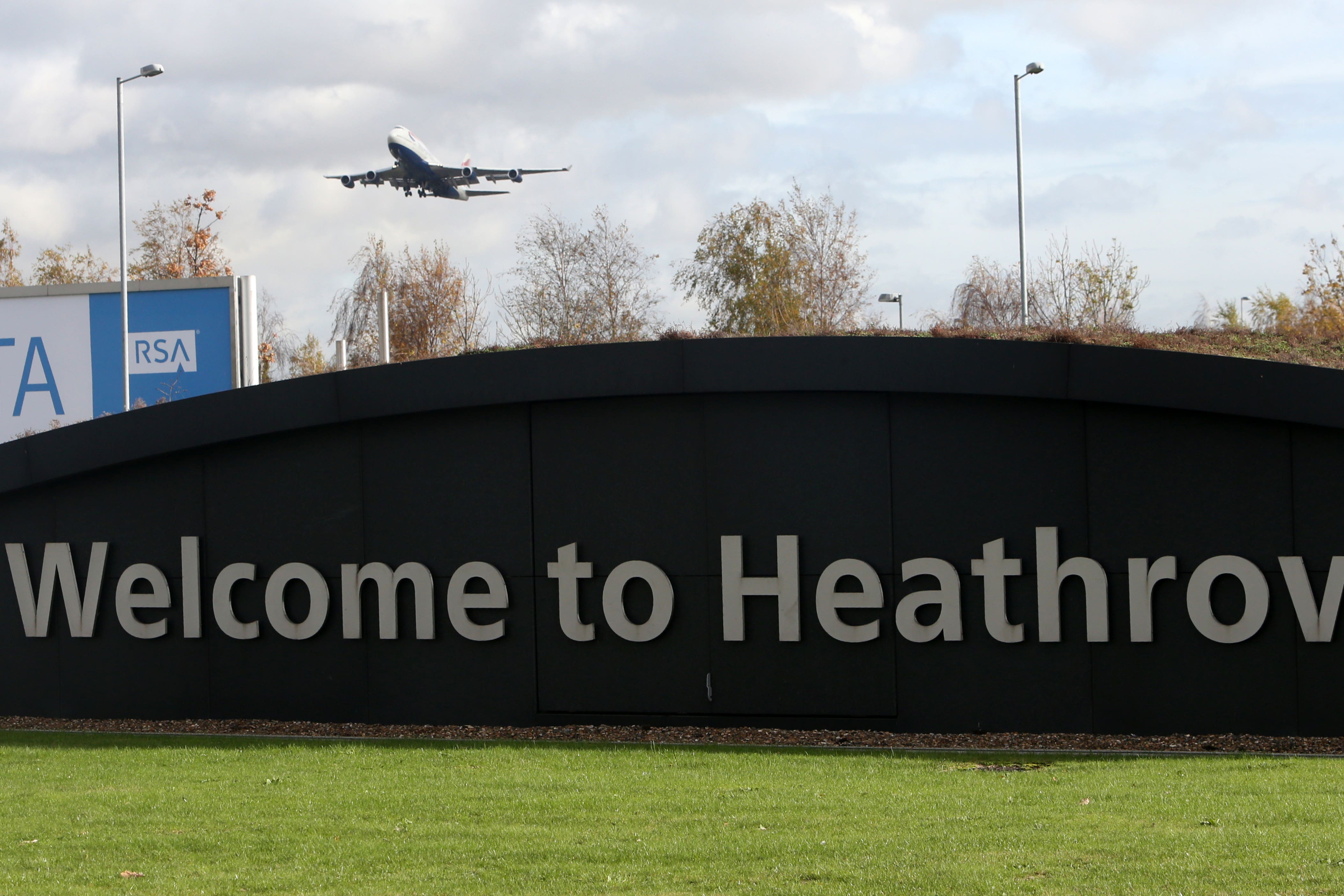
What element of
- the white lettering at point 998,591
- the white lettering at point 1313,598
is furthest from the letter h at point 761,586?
the white lettering at point 1313,598

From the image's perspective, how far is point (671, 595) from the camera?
513 inches

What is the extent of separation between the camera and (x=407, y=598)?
44.9 ft

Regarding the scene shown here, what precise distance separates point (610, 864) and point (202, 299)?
27286mm

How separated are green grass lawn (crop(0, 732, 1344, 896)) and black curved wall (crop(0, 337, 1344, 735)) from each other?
139 centimetres

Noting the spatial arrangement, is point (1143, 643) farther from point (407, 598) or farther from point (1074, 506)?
point (407, 598)

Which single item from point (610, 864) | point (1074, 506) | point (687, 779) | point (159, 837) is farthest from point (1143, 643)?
point (159, 837)

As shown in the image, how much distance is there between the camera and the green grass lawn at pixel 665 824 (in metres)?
6.99

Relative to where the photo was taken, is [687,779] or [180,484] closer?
[687,779]

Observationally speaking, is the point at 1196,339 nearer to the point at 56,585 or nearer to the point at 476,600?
Result: the point at 476,600

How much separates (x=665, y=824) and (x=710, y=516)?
496 cm

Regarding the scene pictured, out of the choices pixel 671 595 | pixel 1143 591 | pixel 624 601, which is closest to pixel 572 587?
pixel 624 601

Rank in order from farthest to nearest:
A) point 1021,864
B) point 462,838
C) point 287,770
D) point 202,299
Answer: point 202,299 < point 287,770 < point 462,838 < point 1021,864

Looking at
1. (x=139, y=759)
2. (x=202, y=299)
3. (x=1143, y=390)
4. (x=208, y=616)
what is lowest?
(x=139, y=759)

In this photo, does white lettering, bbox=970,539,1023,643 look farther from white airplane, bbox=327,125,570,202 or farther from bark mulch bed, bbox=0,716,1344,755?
white airplane, bbox=327,125,570,202
